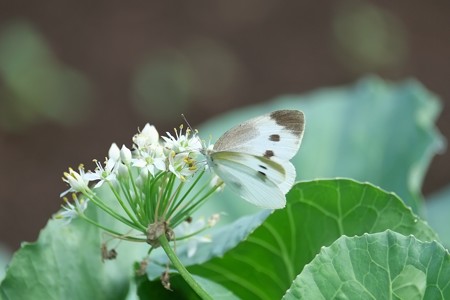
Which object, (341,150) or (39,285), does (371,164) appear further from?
(39,285)

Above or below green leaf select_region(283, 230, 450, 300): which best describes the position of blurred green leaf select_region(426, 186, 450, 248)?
above

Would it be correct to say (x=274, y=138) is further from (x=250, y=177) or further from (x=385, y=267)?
(x=385, y=267)

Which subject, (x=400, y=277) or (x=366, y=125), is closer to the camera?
(x=400, y=277)

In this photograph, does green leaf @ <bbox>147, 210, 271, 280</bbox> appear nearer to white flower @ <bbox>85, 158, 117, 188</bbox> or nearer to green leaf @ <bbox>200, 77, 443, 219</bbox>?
white flower @ <bbox>85, 158, 117, 188</bbox>

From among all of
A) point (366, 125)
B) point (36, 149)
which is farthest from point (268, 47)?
point (366, 125)

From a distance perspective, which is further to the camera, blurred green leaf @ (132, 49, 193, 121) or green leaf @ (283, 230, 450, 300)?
blurred green leaf @ (132, 49, 193, 121)

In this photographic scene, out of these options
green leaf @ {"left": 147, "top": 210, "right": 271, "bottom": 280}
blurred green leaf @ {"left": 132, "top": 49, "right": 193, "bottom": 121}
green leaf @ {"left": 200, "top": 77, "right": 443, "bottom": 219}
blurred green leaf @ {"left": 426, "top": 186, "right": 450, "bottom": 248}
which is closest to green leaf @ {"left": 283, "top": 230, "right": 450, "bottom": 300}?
green leaf @ {"left": 147, "top": 210, "right": 271, "bottom": 280}

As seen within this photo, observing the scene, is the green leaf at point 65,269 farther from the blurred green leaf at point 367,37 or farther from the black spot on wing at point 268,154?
the blurred green leaf at point 367,37

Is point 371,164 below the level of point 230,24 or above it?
below
